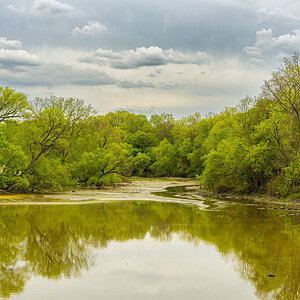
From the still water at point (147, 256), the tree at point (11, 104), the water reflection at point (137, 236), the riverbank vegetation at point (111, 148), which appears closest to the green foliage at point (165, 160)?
the riverbank vegetation at point (111, 148)

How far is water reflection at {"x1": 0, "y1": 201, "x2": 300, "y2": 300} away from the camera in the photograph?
1088 centimetres

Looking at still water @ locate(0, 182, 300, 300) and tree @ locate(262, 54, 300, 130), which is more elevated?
tree @ locate(262, 54, 300, 130)

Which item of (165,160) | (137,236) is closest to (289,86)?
(137,236)

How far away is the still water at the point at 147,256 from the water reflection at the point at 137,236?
0.04 meters

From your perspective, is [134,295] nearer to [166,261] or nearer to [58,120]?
[166,261]

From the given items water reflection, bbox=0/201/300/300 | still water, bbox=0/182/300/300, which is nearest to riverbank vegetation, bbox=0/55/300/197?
water reflection, bbox=0/201/300/300

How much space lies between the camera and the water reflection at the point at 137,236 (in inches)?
428

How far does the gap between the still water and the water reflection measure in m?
0.04

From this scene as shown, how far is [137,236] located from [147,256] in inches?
141

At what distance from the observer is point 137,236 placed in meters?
16.8

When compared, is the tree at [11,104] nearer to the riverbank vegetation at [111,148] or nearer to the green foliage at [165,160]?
the riverbank vegetation at [111,148]

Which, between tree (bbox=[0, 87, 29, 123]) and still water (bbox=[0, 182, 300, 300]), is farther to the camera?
tree (bbox=[0, 87, 29, 123])

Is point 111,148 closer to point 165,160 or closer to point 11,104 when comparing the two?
point 11,104

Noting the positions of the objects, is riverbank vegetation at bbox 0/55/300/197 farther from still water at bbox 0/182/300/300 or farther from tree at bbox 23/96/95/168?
still water at bbox 0/182/300/300
